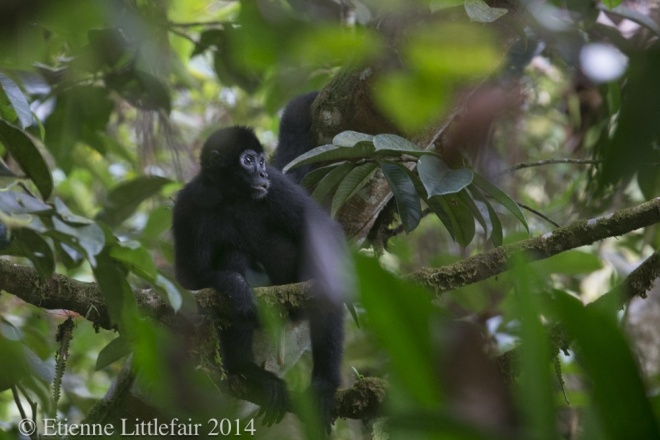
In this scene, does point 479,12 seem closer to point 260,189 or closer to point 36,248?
point 36,248

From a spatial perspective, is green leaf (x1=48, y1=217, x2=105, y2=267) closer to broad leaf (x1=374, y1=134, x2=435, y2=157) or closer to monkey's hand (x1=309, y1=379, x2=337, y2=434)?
broad leaf (x1=374, y1=134, x2=435, y2=157)

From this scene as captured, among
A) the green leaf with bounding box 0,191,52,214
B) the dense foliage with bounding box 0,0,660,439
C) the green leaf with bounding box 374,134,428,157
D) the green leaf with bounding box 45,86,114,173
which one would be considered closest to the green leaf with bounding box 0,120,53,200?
the dense foliage with bounding box 0,0,660,439

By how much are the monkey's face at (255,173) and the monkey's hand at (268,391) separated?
113cm

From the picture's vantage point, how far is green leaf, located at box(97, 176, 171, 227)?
16.5ft

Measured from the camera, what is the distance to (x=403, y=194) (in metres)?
3.49

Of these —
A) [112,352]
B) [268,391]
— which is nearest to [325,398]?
[268,391]

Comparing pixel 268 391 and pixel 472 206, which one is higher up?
pixel 472 206

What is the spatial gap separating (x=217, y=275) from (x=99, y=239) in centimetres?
247

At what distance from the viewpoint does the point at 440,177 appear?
3252 millimetres

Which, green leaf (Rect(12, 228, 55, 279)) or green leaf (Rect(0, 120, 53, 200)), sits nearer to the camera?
green leaf (Rect(12, 228, 55, 279))

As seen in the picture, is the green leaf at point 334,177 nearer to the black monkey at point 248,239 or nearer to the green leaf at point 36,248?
the black monkey at point 248,239

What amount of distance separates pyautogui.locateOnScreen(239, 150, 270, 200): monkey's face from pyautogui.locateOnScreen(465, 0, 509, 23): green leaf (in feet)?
6.81

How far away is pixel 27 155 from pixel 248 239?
2.37 meters

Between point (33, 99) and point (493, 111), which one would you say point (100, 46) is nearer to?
point (33, 99)
